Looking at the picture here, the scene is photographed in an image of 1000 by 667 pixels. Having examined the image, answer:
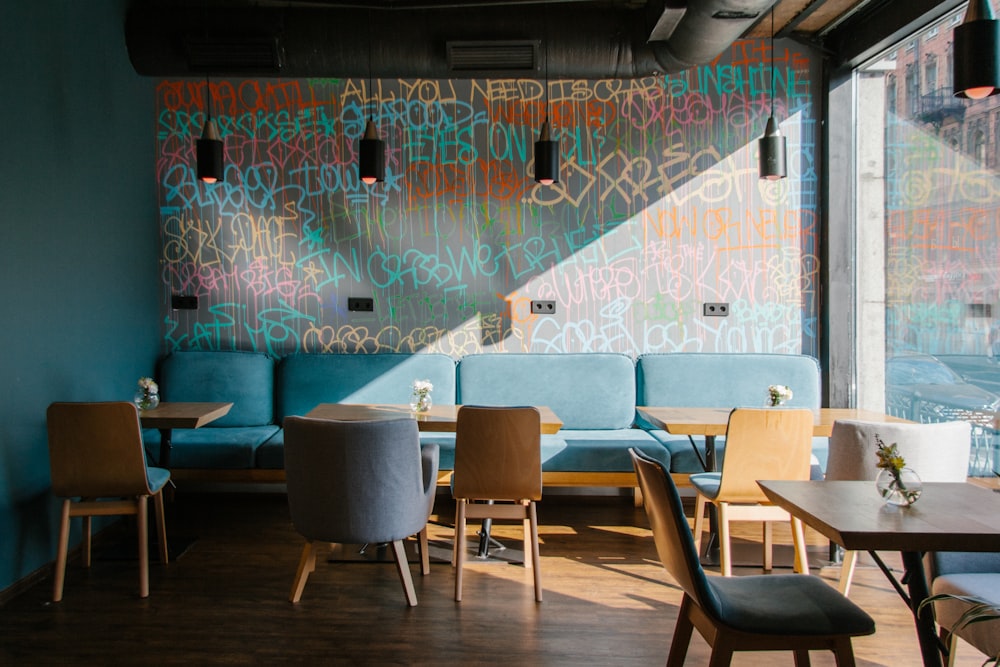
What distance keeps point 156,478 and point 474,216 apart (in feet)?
9.03

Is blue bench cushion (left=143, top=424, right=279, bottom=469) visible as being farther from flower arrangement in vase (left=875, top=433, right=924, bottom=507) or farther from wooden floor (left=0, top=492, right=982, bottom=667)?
flower arrangement in vase (left=875, top=433, right=924, bottom=507)

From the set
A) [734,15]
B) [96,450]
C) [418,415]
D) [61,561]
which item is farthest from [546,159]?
[61,561]

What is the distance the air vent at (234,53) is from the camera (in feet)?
14.4

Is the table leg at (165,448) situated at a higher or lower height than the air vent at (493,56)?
lower

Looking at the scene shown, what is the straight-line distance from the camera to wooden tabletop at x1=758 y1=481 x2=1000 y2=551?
1.77 metres

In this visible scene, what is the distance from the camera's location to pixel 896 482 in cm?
206

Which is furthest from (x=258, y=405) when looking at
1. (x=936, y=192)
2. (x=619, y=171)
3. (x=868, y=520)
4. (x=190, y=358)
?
(x=936, y=192)

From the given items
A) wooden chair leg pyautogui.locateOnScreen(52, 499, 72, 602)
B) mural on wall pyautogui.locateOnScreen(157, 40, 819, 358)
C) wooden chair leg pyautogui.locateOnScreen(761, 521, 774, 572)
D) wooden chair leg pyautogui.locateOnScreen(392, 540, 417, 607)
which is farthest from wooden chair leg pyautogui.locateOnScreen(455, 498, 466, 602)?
mural on wall pyautogui.locateOnScreen(157, 40, 819, 358)

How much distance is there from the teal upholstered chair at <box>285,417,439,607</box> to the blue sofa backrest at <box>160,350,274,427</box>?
7.02 ft

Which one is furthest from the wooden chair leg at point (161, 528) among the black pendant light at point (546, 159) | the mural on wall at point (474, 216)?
the black pendant light at point (546, 159)

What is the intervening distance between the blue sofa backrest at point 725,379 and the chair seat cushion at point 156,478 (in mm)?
3067

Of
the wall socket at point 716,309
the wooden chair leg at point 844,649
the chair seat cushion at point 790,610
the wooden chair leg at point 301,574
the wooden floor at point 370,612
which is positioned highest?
the wall socket at point 716,309

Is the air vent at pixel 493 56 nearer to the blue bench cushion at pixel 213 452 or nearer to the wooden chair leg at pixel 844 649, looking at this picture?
the blue bench cushion at pixel 213 452

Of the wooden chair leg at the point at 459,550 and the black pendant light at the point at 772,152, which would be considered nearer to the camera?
the wooden chair leg at the point at 459,550
